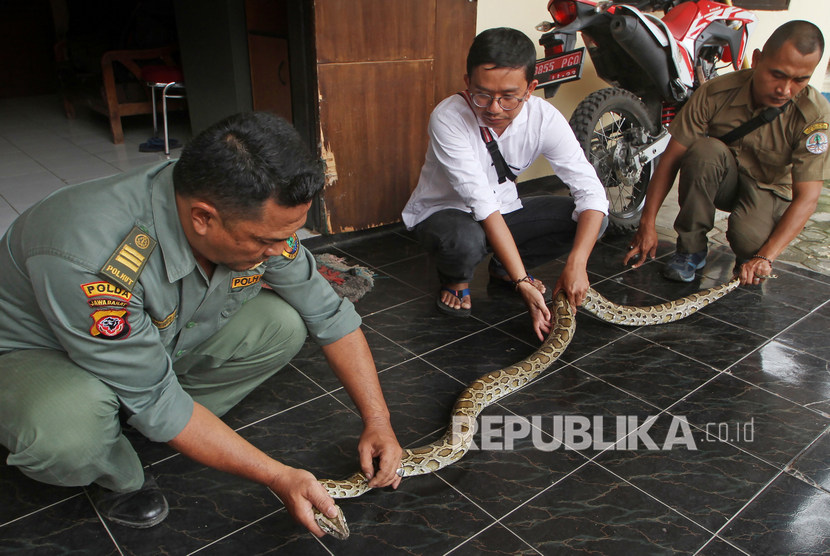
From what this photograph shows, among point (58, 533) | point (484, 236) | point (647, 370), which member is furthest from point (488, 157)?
point (58, 533)

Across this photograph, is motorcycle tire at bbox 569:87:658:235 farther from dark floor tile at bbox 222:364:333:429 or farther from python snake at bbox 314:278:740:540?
dark floor tile at bbox 222:364:333:429

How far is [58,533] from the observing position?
1984 mm

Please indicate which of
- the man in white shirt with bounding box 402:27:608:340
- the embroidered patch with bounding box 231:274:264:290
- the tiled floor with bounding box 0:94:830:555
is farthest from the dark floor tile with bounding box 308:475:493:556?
the man in white shirt with bounding box 402:27:608:340

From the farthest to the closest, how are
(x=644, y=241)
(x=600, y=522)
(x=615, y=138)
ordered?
(x=615, y=138), (x=644, y=241), (x=600, y=522)

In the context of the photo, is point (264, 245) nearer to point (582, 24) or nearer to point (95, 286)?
point (95, 286)

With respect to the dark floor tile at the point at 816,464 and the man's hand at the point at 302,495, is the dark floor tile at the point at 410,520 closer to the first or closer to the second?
the man's hand at the point at 302,495

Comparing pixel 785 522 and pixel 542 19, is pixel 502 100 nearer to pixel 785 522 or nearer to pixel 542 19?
pixel 785 522

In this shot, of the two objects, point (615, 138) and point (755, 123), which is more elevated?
point (755, 123)

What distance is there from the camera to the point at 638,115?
456 cm

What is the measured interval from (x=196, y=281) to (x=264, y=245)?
0.35 m

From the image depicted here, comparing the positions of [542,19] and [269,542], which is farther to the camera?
[542,19]

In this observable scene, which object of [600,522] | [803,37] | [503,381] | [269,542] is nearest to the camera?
[269,542]

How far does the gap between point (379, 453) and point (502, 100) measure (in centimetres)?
167

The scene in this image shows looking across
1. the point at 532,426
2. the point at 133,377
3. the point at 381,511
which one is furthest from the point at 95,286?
the point at 532,426
